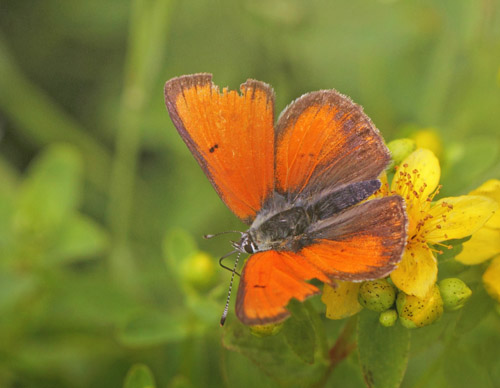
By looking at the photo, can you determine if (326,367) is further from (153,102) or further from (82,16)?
(82,16)

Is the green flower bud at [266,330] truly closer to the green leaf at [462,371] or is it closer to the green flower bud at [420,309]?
the green flower bud at [420,309]

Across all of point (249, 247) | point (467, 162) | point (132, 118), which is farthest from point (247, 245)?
point (132, 118)

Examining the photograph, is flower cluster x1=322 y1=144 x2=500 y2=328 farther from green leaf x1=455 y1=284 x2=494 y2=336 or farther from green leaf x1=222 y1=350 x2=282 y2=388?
green leaf x1=222 y1=350 x2=282 y2=388

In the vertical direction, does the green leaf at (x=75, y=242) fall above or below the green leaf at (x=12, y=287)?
above

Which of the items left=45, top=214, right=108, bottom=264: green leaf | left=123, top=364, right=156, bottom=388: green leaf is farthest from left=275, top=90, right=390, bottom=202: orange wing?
left=45, top=214, right=108, bottom=264: green leaf

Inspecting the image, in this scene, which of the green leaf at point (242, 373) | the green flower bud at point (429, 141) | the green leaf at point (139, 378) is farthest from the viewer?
the green flower bud at point (429, 141)

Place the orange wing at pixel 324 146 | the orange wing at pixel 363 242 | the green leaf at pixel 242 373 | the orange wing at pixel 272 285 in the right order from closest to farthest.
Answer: the orange wing at pixel 272 285
the orange wing at pixel 363 242
the orange wing at pixel 324 146
the green leaf at pixel 242 373

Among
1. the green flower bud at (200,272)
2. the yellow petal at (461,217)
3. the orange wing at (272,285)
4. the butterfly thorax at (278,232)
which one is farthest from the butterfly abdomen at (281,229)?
the green flower bud at (200,272)
